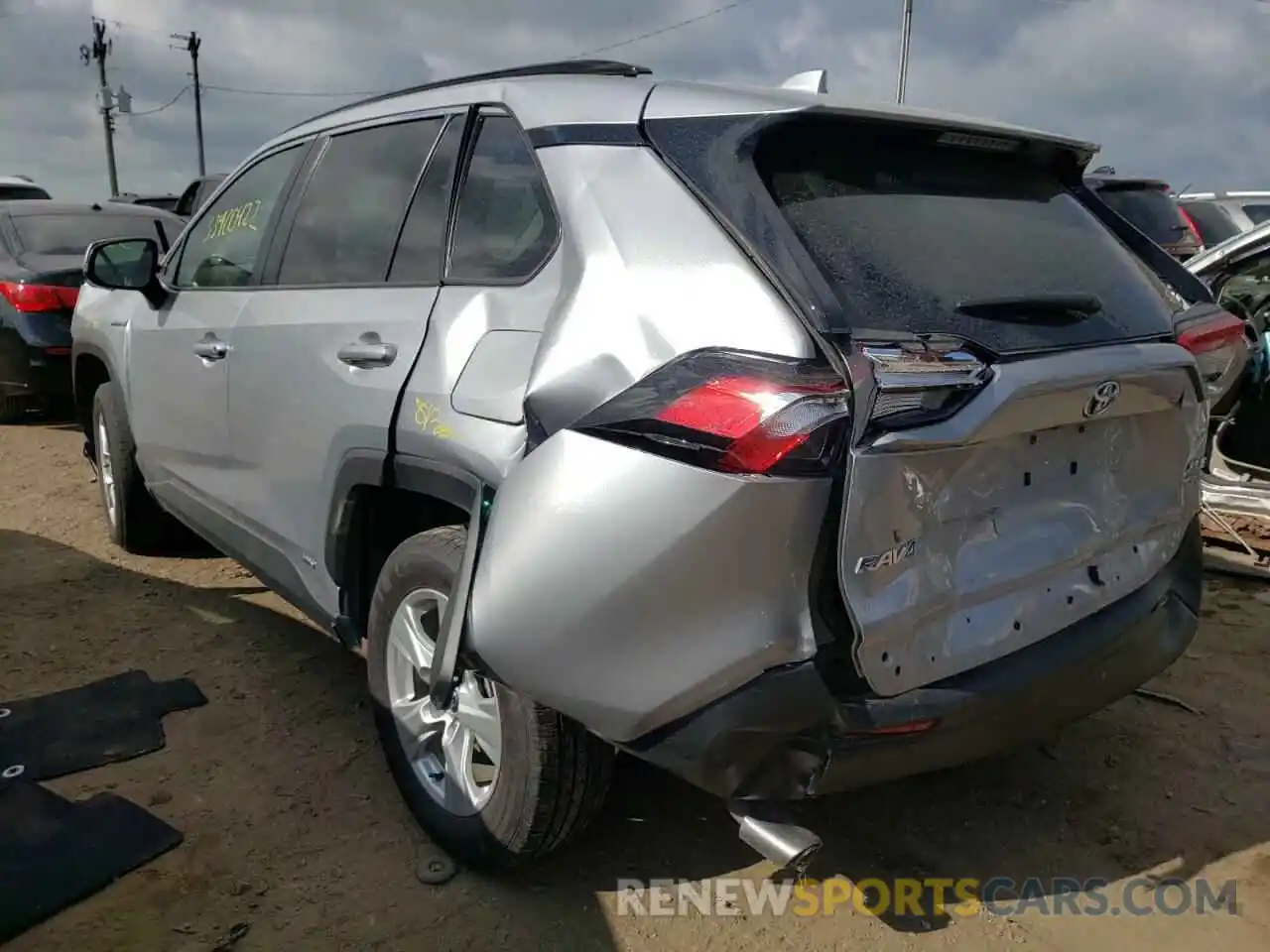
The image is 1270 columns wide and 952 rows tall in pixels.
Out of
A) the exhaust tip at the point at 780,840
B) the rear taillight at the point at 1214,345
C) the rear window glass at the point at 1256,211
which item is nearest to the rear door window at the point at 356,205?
the exhaust tip at the point at 780,840

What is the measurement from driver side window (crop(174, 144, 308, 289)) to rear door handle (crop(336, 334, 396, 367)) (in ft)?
3.04

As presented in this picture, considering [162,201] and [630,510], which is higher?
[630,510]

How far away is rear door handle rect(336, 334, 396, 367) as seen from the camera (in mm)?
2561

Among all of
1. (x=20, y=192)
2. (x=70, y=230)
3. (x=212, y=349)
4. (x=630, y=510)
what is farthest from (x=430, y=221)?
(x=20, y=192)

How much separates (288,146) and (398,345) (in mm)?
1379

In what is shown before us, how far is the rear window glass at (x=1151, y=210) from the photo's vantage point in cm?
818

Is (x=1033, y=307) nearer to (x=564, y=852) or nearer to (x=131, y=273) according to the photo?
(x=564, y=852)

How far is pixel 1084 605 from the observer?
227cm

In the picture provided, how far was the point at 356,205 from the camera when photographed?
3.04 metres

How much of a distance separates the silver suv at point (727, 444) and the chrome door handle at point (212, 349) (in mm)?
437

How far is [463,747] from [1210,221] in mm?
10570

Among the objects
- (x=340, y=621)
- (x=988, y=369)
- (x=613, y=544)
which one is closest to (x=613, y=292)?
(x=613, y=544)

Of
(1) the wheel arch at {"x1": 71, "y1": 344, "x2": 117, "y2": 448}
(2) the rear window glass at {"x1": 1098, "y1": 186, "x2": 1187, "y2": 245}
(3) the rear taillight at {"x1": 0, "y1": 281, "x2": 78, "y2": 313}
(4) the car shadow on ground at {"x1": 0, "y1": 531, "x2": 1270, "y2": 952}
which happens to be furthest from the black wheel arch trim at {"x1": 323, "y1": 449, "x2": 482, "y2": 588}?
(2) the rear window glass at {"x1": 1098, "y1": 186, "x2": 1187, "y2": 245}

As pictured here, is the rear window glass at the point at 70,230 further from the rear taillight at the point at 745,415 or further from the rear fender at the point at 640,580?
the rear taillight at the point at 745,415
